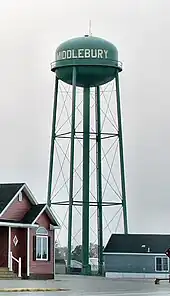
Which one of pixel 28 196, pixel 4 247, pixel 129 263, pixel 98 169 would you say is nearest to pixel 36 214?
pixel 28 196

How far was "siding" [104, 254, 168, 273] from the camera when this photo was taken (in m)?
80.6

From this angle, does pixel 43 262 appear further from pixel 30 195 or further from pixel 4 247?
pixel 30 195

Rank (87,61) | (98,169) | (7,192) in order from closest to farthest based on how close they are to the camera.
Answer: (7,192) → (87,61) → (98,169)

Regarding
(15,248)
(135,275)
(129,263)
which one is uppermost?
(129,263)

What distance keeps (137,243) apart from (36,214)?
27.4 m

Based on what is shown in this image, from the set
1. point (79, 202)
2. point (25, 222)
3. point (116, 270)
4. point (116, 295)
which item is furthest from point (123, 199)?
point (116, 295)

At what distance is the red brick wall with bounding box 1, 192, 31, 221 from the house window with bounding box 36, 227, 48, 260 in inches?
57.4

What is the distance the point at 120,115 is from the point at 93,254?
109ft

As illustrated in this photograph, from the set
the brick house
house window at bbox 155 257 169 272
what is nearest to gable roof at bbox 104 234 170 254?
house window at bbox 155 257 169 272

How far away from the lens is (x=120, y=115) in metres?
73.5

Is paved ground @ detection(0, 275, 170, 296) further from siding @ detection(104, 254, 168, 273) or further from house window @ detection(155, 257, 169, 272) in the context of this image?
siding @ detection(104, 254, 168, 273)

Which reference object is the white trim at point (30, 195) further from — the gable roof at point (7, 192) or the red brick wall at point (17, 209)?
the gable roof at point (7, 192)

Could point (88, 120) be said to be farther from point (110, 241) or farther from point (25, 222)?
point (25, 222)

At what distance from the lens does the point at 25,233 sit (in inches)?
2183
